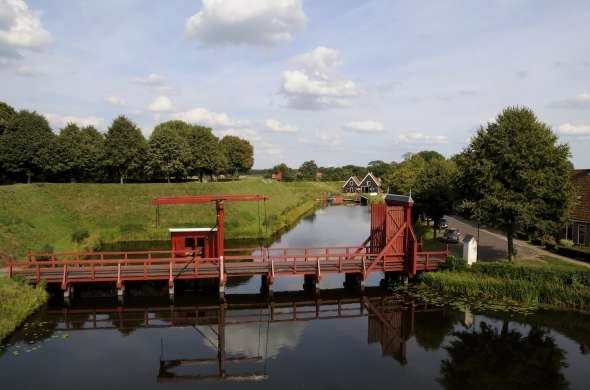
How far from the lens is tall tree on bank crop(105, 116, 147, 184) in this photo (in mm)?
63812

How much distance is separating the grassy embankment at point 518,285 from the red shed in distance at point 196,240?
14.8m

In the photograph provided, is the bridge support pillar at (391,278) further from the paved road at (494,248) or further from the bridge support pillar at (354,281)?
the paved road at (494,248)

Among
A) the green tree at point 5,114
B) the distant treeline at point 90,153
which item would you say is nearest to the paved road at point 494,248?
the distant treeline at point 90,153

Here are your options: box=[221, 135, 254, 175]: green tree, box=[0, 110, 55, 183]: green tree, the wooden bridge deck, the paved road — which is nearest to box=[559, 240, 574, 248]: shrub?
the paved road

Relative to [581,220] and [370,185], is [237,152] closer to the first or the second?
[370,185]

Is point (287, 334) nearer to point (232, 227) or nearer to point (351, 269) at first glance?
point (351, 269)

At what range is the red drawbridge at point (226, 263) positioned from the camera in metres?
24.7

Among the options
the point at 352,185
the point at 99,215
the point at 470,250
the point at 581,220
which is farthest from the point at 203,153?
the point at 470,250

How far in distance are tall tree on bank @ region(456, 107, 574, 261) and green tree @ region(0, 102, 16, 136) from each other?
207 ft

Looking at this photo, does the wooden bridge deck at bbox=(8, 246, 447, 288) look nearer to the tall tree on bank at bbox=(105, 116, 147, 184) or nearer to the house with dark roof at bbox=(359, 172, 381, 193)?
the tall tree on bank at bbox=(105, 116, 147, 184)

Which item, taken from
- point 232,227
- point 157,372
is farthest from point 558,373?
point 232,227

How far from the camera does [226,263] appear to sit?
89.0ft

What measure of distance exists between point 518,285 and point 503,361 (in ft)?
25.7

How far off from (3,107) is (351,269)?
66.7 meters
